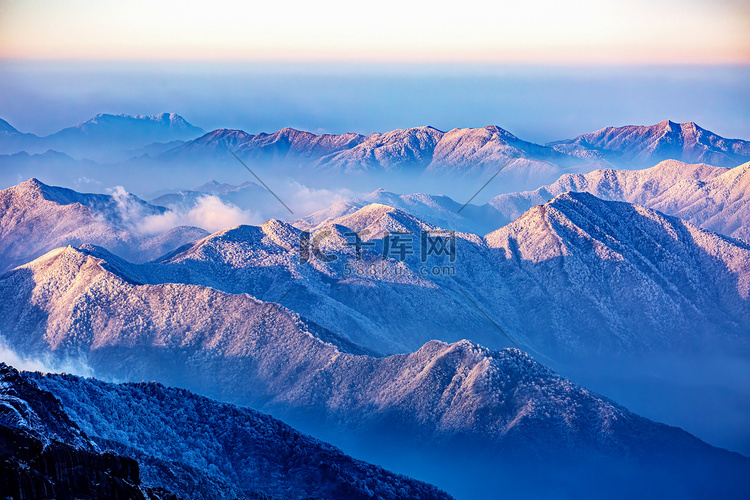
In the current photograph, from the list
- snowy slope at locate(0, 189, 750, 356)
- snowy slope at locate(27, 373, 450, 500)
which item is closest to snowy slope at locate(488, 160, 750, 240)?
snowy slope at locate(0, 189, 750, 356)

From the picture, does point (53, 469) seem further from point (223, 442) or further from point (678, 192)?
point (678, 192)

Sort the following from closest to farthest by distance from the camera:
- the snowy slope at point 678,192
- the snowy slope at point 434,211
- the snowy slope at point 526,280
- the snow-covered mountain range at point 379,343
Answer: the snow-covered mountain range at point 379,343, the snowy slope at point 526,280, the snowy slope at point 678,192, the snowy slope at point 434,211

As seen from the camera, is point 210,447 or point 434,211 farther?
point 434,211

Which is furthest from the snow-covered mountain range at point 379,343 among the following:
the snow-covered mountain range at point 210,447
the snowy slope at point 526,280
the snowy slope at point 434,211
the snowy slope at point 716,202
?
the snowy slope at point 434,211

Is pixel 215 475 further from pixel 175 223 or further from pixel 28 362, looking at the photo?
pixel 175 223

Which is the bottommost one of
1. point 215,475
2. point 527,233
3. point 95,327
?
point 215,475

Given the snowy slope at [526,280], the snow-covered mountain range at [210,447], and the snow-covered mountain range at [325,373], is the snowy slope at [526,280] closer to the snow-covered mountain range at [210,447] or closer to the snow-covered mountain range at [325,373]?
the snow-covered mountain range at [325,373]

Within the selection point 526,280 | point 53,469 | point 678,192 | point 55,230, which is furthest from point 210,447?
point 678,192

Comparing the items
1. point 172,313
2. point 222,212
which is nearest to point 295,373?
point 172,313
